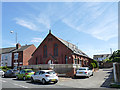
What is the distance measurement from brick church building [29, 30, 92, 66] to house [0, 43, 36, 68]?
11.5 metres

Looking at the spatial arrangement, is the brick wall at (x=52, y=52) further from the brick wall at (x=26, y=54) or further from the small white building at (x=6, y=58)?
the small white building at (x=6, y=58)

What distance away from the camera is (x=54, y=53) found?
108ft

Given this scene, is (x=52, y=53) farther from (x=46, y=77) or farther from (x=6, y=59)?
(x=6, y=59)

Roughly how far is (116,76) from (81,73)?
21.1 feet

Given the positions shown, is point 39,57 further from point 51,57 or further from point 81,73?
point 81,73

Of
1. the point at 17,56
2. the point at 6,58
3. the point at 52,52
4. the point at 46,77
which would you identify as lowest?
the point at 46,77

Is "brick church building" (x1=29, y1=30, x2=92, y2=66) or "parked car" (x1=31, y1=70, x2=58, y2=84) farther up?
"brick church building" (x1=29, y1=30, x2=92, y2=66)

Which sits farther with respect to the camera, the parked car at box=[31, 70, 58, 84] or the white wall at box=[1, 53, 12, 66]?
the white wall at box=[1, 53, 12, 66]

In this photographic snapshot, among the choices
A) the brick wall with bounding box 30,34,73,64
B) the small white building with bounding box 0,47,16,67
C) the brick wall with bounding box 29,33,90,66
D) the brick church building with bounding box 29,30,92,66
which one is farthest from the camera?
the small white building with bounding box 0,47,16,67

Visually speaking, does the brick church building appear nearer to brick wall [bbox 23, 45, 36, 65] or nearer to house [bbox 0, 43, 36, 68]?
brick wall [bbox 23, 45, 36, 65]

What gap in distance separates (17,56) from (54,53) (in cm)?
2086

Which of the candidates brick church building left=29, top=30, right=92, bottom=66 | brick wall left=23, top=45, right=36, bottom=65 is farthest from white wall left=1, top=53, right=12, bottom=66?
brick church building left=29, top=30, right=92, bottom=66

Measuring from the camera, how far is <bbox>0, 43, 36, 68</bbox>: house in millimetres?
46719

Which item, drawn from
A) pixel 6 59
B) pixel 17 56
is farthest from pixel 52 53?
pixel 6 59
